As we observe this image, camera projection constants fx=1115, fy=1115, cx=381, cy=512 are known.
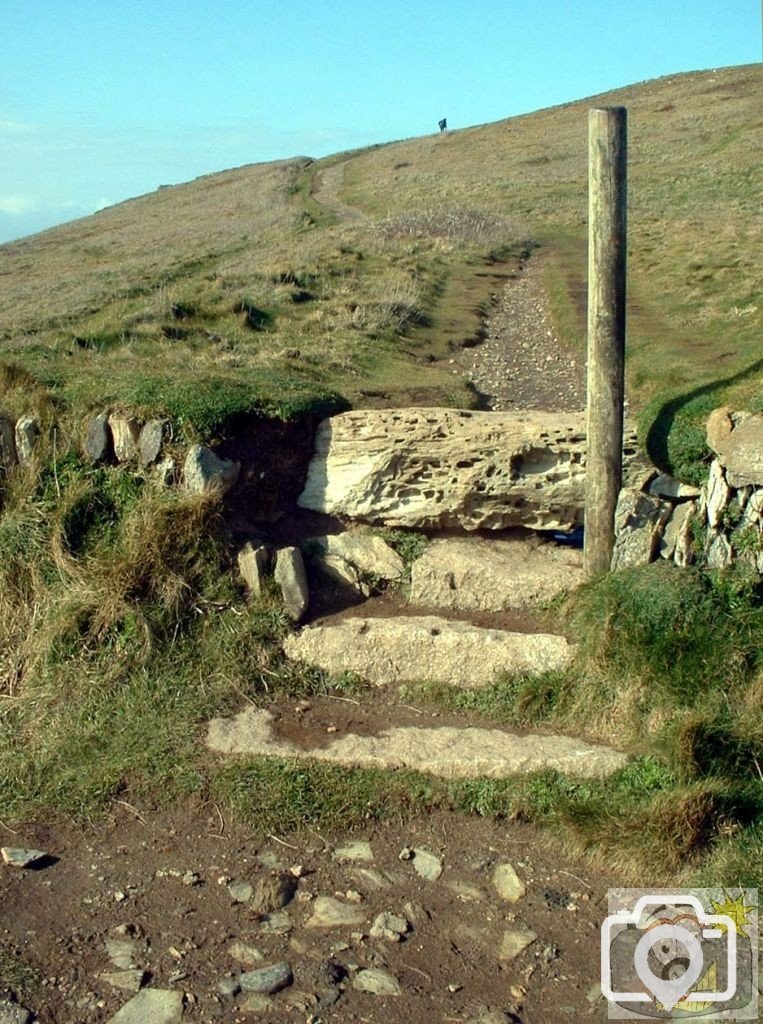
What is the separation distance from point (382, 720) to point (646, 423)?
10.7 ft

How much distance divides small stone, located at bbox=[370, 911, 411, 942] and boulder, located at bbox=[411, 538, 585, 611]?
2968 mm

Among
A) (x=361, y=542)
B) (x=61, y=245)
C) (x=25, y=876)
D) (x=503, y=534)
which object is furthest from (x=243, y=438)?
(x=61, y=245)

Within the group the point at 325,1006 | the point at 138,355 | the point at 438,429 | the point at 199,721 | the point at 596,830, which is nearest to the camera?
the point at 325,1006

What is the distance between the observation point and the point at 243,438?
8.91m

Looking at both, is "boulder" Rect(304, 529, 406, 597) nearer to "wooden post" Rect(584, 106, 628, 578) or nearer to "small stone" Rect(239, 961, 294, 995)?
"wooden post" Rect(584, 106, 628, 578)

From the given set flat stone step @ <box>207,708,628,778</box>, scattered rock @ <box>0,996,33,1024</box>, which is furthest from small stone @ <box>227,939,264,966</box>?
flat stone step @ <box>207,708,628,778</box>

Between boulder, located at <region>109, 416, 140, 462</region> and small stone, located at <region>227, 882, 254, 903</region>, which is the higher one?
boulder, located at <region>109, 416, 140, 462</region>

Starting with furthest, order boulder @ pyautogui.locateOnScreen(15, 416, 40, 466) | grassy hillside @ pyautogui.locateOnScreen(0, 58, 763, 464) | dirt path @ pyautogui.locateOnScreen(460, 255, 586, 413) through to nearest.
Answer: dirt path @ pyautogui.locateOnScreen(460, 255, 586, 413) < grassy hillside @ pyautogui.locateOnScreen(0, 58, 763, 464) < boulder @ pyautogui.locateOnScreen(15, 416, 40, 466)

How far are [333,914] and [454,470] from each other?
3855mm

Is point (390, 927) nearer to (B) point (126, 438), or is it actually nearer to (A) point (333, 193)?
(B) point (126, 438)

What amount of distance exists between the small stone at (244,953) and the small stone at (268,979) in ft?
0.29

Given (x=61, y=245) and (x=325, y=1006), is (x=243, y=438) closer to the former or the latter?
(x=325, y=1006)

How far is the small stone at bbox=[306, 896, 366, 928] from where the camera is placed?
5.61 meters

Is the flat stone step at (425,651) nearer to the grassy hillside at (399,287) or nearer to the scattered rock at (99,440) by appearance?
the grassy hillside at (399,287)
